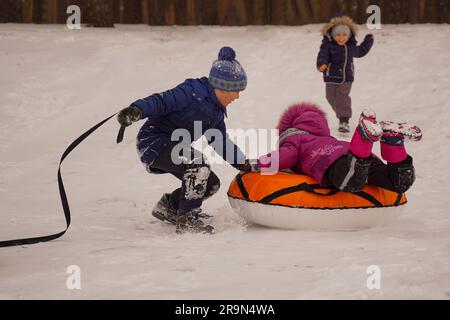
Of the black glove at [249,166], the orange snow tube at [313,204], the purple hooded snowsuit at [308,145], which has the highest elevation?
the purple hooded snowsuit at [308,145]

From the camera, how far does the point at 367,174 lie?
5.14m

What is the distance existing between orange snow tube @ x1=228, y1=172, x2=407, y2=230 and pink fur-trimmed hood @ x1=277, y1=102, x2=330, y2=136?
47 centimetres

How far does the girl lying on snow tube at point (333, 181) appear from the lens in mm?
5094

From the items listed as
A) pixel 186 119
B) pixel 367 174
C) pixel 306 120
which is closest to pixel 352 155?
pixel 367 174

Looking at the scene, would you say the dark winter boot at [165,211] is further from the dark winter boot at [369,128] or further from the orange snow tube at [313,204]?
the dark winter boot at [369,128]

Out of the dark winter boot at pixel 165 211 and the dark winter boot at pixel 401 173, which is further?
the dark winter boot at pixel 165 211

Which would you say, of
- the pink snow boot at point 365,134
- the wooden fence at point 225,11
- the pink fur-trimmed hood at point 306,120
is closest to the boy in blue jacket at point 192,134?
the pink fur-trimmed hood at point 306,120

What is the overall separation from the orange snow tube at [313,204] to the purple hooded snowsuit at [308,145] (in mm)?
121

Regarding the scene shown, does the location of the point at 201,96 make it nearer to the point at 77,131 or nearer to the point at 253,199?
the point at 253,199

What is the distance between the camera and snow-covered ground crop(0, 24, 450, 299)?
13.4 feet

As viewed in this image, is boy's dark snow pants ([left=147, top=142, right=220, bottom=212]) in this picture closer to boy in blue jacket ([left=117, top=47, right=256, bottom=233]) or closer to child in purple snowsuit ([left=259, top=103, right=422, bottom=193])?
boy in blue jacket ([left=117, top=47, right=256, bottom=233])

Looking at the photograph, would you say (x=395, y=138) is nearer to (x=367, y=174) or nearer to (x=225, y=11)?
(x=367, y=174)

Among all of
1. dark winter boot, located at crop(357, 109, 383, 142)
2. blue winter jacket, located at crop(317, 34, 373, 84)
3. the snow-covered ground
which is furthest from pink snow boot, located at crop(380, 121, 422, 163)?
blue winter jacket, located at crop(317, 34, 373, 84)

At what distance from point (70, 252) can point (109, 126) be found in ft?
17.0
